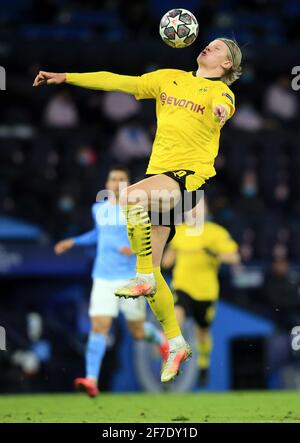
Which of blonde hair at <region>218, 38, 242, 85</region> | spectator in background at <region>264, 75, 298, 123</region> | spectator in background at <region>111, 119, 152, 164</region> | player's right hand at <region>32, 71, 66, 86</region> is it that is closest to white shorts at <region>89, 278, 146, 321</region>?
blonde hair at <region>218, 38, 242, 85</region>

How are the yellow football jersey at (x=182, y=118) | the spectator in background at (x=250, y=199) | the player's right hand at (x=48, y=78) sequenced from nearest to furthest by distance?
the player's right hand at (x=48, y=78)
the yellow football jersey at (x=182, y=118)
the spectator in background at (x=250, y=199)

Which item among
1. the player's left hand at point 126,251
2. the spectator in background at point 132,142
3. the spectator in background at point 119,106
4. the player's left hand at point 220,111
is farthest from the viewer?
the spectator in background at point 119,106

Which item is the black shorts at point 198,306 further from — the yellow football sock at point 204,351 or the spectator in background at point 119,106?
the spectator in background at point 119,106

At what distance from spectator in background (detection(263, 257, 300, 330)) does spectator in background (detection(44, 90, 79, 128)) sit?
4265 mm

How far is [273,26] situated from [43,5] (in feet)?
12.9

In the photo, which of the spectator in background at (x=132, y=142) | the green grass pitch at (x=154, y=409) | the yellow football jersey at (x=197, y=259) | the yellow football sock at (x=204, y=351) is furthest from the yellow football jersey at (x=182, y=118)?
the spectator in background at (x=132, y=142)

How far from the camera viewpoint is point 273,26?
20844 millimetres

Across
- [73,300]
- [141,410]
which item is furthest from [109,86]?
[73,300]

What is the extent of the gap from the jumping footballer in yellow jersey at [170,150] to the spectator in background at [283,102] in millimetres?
10250

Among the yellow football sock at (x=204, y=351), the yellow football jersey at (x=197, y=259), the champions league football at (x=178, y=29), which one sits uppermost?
the champions league football at (x=178, y=29)

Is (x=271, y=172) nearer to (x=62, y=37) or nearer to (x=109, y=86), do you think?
(x=62, y=37)

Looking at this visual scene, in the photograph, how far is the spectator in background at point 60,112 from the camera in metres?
18.9

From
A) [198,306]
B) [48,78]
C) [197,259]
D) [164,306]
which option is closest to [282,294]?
[198,306]

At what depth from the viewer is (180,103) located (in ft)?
32.0
